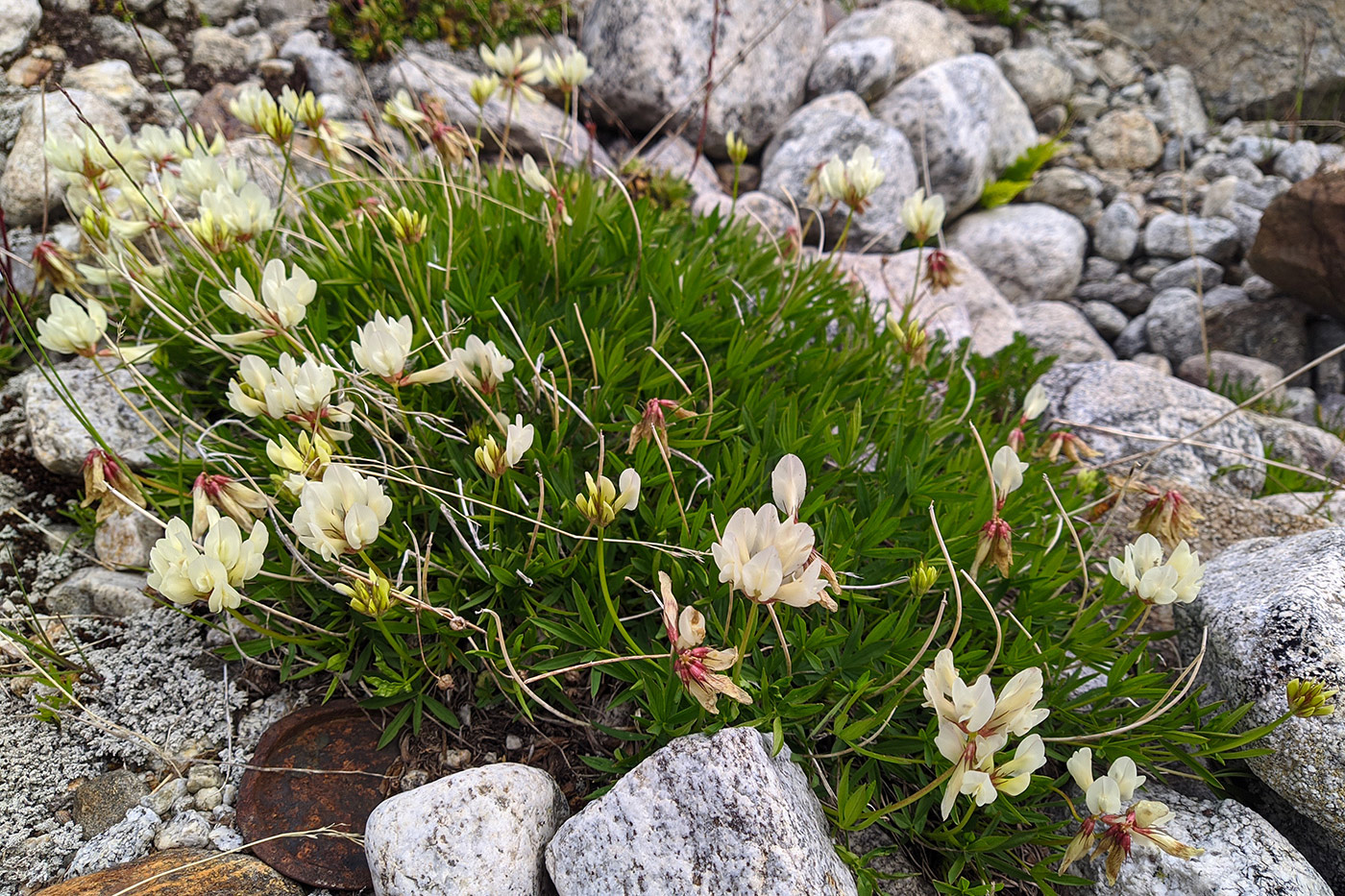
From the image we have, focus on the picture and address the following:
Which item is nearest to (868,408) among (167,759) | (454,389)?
(454,389)


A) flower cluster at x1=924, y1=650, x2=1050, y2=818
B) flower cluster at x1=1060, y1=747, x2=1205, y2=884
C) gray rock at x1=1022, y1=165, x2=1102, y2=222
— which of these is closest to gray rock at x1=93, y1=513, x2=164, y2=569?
flower cluster at x1=924, y1=650, x2=1050, y2=818

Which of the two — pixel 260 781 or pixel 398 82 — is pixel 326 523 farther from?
pixel 398 82

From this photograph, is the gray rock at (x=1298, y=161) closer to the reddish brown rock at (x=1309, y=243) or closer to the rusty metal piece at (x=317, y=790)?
the reddish brown rock at (x=1309, y=243)

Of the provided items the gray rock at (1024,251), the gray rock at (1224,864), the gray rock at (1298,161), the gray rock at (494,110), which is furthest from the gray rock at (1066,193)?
the gray rock at (1224,864)

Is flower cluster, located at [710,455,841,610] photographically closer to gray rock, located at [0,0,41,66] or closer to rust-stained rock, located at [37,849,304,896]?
rust-stained rock, located at [37,849,304,896]

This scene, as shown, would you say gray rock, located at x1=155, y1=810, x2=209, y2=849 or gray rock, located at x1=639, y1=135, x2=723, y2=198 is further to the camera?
gray rock, located at x1=639, y1=135, x2=723, y2=198

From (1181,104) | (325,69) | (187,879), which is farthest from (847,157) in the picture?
(187,879)

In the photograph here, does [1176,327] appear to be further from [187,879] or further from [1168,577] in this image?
[187,879]
